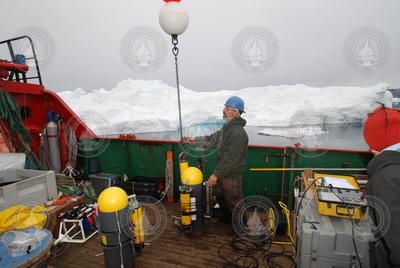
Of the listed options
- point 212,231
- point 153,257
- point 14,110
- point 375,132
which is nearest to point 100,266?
point 153,257

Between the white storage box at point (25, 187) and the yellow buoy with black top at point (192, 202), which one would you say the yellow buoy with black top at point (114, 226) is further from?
the white storage box at point (25, 187)

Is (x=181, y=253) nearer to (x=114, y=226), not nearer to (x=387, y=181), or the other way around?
(x=114, y=226)

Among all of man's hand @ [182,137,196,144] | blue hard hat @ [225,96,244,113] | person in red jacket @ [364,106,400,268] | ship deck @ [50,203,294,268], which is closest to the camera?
person in red jacket @ [364,106,400,268]

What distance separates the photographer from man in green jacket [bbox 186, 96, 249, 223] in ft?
7.74

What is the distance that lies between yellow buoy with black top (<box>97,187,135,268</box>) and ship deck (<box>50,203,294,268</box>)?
0.28 m

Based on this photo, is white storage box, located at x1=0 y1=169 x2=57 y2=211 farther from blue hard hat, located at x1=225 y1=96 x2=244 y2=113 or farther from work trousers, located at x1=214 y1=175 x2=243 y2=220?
blue hard hat, located at x1=225 y1=96 x2=244 y2=113

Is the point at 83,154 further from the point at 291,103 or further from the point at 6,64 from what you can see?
the point at 291,103

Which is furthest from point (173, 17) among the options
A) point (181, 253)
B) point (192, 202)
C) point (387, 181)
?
point (181, 253)

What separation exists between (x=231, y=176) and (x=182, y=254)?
94 cm

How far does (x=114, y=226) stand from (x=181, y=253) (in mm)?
832

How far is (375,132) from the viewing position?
1219 millimetres

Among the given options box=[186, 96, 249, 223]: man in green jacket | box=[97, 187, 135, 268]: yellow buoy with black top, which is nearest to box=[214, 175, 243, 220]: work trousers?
box=[186, 96, 249, 223]: man in green jacket

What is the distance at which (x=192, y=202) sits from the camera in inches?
90.9

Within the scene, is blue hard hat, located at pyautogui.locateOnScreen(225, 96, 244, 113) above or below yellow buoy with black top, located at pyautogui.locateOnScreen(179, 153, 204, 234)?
above
